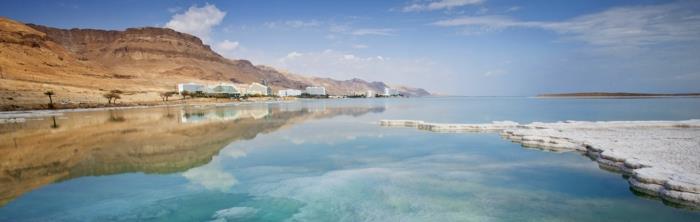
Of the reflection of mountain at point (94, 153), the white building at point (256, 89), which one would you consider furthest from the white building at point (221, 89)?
the reflection of mountain at point (94, 153)

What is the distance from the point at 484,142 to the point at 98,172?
16.5 m

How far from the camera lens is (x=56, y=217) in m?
8.51

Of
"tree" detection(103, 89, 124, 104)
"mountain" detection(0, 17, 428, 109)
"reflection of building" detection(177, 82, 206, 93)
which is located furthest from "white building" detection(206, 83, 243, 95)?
"tree" detection(103, 89, 124, 104)

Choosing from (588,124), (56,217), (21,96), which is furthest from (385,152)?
(21,96)

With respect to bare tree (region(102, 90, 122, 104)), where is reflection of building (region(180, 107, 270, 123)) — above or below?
below

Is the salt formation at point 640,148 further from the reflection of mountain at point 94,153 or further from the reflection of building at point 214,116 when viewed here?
the reflection of building at point 214,116

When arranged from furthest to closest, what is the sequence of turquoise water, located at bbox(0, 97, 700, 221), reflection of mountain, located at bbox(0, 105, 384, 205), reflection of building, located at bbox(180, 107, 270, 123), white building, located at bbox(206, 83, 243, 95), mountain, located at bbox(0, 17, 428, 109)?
white building, located at bbox(206, 83, 243, 95)
mountain, located at bbox(0, 17, 428, 109)
reflection of building, located at bbox(180, 107, 270, 123)
reflection of mountain, located at bbox(0, 105, 384, 205)
turquoise water, located at bbox(0, 97, 700, 221)

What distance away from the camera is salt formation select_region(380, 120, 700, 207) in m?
9.45

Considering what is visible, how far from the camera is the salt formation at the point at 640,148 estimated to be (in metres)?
9.45

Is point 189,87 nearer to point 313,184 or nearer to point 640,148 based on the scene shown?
point 313,184

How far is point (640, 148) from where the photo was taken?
14484 mm

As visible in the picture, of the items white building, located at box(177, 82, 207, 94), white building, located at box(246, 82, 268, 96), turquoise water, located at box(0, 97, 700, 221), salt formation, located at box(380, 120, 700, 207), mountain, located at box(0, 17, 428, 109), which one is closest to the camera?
turquoise water, located at box(0, 97, 700, 221)

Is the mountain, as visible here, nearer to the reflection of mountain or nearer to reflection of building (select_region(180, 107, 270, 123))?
reflection of building (select_region(180, 107, 270, 123))

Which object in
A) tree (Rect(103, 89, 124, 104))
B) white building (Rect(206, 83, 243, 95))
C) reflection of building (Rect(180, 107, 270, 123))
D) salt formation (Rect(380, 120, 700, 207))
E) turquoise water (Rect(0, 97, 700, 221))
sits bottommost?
turquoise water (Rect(0, 97, 700, 221))
